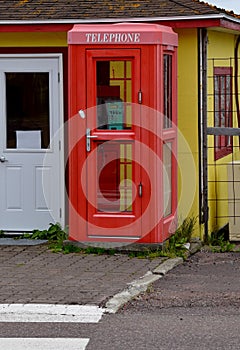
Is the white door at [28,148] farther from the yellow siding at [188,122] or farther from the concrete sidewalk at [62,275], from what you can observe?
the yellow siding at [188,122]

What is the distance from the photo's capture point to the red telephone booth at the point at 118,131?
11953 millimetres

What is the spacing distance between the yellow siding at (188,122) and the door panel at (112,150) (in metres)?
1.15

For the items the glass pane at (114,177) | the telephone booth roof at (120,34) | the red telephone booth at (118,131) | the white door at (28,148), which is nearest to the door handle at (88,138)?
the red telephone booth at (118,131)

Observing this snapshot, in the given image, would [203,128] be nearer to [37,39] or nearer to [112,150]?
[112,150]

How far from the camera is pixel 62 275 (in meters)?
10.8

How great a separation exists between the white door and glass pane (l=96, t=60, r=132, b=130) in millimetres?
1314

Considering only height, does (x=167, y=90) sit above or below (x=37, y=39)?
below

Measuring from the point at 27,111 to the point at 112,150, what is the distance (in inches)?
72.6

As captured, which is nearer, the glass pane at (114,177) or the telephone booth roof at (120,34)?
the telephone booth roof at (120,34)

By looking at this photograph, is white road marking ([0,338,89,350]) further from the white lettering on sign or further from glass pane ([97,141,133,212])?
the white lettering on sign

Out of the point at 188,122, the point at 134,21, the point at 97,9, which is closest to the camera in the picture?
the point at 134,21

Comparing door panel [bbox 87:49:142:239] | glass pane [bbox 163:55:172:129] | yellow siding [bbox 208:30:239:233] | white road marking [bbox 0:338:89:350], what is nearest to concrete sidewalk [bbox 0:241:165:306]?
door panel [bbox 87:49:142:239]

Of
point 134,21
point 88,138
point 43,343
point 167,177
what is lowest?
point 43,343

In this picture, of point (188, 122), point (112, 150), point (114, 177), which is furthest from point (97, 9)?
Answer: point (114, 177)
